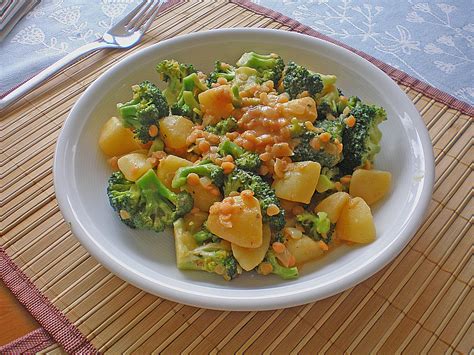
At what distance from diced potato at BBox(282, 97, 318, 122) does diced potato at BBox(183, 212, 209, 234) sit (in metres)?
0.50

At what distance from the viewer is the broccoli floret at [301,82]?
6.48ft

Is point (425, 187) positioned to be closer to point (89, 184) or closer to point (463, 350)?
point (463, 350)

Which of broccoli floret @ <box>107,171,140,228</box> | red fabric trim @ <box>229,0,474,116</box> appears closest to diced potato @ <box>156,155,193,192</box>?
broccoli floret @ <box>107,171,140,228</box>

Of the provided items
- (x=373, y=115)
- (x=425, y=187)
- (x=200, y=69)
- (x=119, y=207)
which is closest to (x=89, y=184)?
(x=119, y=207)

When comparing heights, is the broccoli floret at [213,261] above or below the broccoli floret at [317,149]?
below

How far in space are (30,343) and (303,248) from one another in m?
0.94

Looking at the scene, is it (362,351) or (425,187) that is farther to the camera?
(425,187)

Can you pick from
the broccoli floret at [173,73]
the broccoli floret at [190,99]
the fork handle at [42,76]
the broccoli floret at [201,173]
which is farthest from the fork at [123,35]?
the broccoli floret at [201,173]

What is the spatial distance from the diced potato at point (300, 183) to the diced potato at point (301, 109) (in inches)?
8.8

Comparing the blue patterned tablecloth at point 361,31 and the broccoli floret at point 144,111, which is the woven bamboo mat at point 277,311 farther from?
the blue patterned tablecloth at point 361,31

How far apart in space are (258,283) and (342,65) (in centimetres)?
110

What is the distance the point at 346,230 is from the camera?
1.74 m

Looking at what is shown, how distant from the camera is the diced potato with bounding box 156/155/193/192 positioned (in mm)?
1832

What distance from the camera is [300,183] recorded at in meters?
1.73
